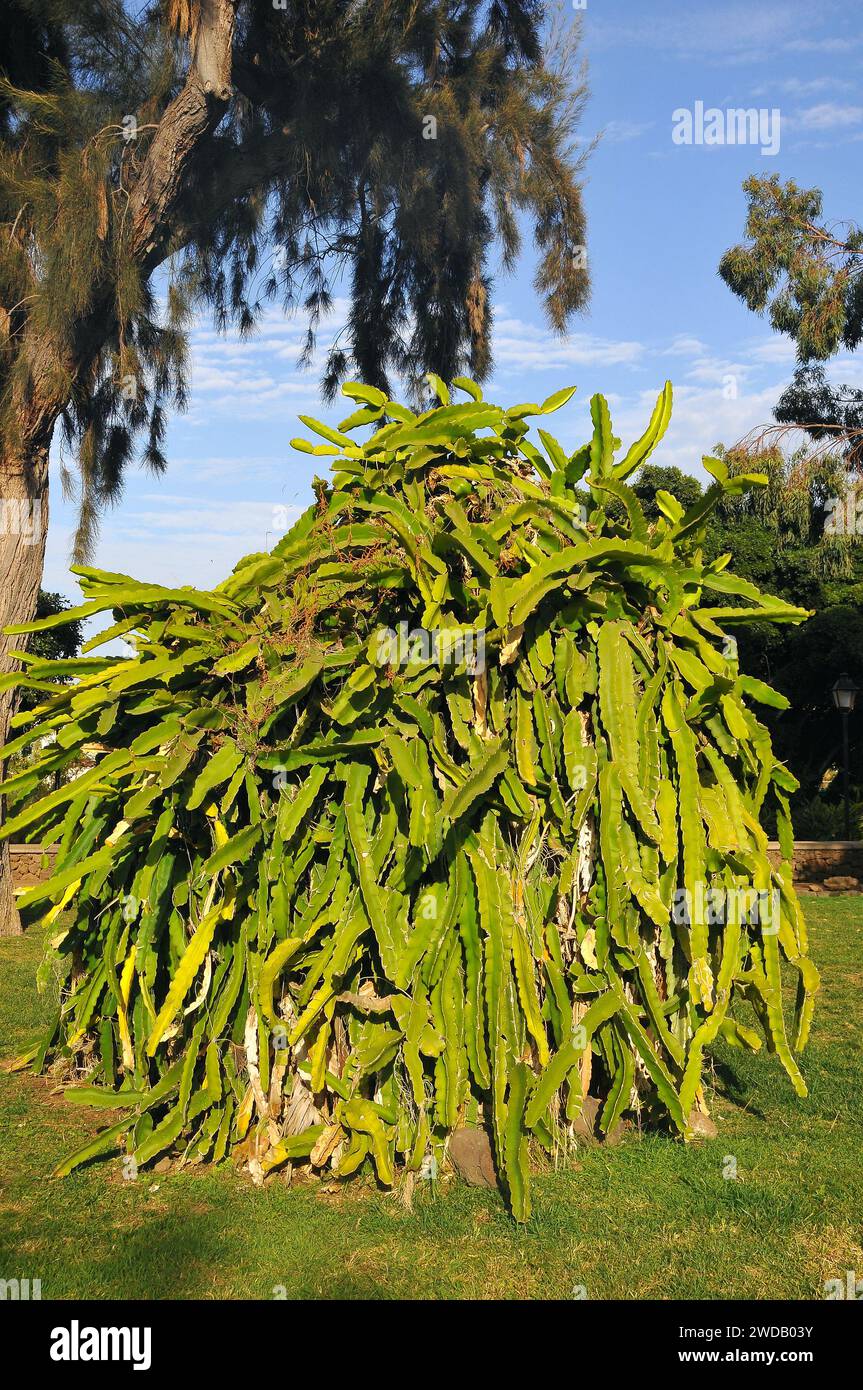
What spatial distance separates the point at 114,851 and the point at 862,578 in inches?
537

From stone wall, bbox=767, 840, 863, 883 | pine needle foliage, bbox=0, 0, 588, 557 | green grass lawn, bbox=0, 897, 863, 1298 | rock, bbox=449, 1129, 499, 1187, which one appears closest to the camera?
green grass lawn, bbox=0, 897, 863, 1298

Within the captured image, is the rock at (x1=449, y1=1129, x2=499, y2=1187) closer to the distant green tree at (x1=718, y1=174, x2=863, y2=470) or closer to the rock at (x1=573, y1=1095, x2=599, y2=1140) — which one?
the rock at (x1=573, y1=1095, x2=599, y2=1140)

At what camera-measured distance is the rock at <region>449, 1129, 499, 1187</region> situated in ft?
13.2

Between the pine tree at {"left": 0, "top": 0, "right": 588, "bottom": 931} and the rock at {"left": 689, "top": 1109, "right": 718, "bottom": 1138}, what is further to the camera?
the pine tree at {"left": 0, "top": 0, "right": 588, "bottom": 931}

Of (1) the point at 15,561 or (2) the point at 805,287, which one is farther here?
(2) the point at 805,287

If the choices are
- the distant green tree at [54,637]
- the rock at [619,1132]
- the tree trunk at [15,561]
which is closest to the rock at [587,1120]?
the rock at [619,1132]

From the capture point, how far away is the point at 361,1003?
4066 mm

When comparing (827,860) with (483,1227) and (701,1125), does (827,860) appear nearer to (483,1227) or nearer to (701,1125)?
(701,1125)

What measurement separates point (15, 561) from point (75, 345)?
196 cm

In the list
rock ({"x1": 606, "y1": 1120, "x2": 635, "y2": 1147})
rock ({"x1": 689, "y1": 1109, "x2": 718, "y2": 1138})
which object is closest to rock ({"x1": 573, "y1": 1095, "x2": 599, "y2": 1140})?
rock ({"x1": 606, "y1": 1120, "x2": 635, "y2": 1147})

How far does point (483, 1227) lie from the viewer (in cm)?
368

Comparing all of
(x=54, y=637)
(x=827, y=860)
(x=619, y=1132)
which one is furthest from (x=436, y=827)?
(x=54, y=637)

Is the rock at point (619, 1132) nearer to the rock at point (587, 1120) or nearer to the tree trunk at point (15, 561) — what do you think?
the rock at point (587, 1120)
